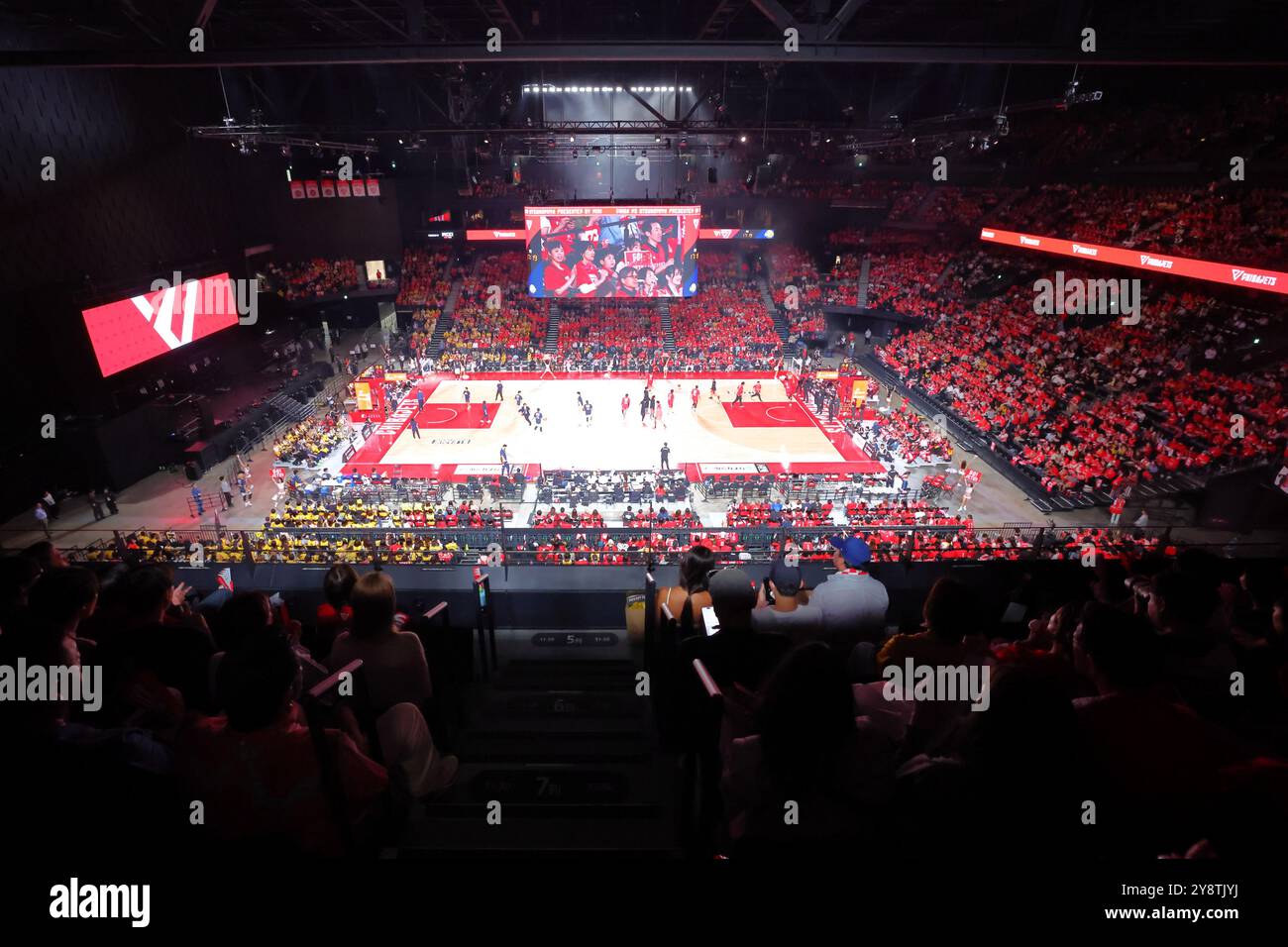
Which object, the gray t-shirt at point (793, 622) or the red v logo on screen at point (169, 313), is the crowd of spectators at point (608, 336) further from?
the gray t-shirt at point (793, 622)

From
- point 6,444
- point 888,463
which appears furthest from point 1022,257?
point 6,444

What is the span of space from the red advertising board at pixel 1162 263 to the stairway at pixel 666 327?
16.4 m

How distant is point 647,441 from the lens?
23562mm

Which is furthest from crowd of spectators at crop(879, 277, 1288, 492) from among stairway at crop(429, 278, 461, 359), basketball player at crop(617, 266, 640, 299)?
stairway at crop(429, 278, 461, 359)

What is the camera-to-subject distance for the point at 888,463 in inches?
849

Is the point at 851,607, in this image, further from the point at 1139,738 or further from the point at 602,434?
the point at 602,434

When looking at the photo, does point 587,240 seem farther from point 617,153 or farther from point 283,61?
point 283,61

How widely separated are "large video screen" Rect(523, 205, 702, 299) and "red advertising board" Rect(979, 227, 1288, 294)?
1474 centimetres

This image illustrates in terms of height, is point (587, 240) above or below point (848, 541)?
above

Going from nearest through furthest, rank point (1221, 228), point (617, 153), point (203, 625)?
point (203, 625), point (1221, 228), point (617, 153)

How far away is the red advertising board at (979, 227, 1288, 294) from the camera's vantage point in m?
17.8

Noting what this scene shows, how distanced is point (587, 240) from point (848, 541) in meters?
28.9

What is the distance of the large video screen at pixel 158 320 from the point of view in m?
19.1
